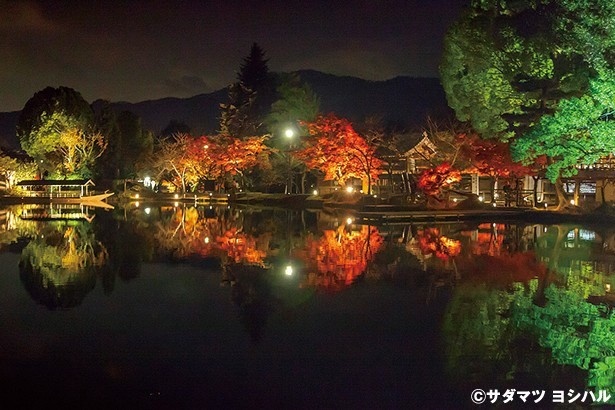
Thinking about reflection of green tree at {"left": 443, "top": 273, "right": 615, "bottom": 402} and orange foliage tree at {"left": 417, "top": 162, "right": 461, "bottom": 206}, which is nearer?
reflection of green tree at {"left": 443, "top": 273, "right": 615, "bottom": 402}

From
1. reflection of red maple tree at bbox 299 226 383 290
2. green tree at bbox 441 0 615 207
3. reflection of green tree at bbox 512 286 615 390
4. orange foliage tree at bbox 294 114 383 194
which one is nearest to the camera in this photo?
reflection of green tree at bbox 512 286 615 390

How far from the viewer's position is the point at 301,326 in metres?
7.82

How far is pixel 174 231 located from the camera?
21.1 metres

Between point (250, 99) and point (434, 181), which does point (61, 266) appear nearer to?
point (434, 181)

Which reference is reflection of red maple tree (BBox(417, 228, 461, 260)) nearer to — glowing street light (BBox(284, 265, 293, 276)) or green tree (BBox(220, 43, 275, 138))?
glowing street light (BBox(284, 265, 293, 276))

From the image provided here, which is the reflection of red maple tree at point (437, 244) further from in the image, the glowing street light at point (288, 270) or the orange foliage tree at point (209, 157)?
the orange foliage tree at point (209, 157)

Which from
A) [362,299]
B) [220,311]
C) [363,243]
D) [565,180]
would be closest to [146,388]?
[220,311]

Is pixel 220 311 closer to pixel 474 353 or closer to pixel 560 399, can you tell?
pixel 474 353

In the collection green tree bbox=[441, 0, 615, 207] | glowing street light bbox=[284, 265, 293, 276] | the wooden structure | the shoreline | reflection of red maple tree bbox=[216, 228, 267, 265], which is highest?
green tree bbox=[441, 0, 615, 207]

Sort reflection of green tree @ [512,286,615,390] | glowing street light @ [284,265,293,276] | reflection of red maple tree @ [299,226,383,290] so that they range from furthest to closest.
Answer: glowing street light @ [284,265,293,276] → reflection of red maple tree @ [299,226,383,290] → reflection of green tree @ [512,286,615,390]

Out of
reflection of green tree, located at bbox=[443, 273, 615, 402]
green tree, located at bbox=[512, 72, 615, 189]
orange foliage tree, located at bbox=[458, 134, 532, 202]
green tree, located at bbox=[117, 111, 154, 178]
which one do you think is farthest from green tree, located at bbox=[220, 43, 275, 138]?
reflection of green tree, located at bbox=[443, 273, 615, 402]

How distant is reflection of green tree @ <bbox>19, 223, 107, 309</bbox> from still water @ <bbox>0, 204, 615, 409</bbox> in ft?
0.24

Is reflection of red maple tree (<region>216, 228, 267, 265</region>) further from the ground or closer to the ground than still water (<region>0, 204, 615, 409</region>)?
further from the ground

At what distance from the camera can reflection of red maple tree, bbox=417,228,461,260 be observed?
15227 millimetres
